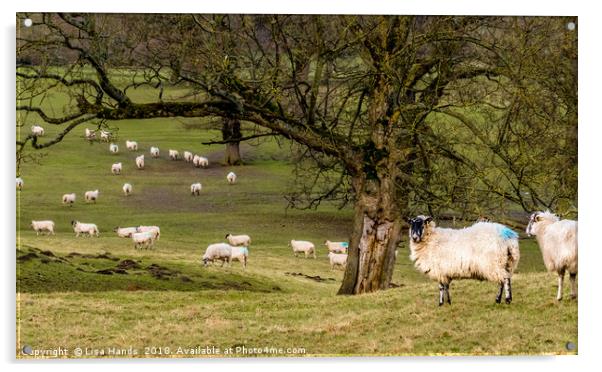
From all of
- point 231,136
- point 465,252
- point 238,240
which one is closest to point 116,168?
point 231,136

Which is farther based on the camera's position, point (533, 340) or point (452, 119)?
point (452, 119)

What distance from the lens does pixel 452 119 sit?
19500 mm

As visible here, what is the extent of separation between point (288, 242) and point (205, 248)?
4.04 ft

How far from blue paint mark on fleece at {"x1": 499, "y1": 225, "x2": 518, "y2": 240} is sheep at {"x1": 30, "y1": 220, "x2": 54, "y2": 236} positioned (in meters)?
6.29

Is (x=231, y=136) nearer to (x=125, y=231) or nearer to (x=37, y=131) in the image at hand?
(x=125, y=231)

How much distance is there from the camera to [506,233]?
18.1 meters

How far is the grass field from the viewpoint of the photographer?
1752 cm

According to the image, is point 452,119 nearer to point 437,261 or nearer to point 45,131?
point 437,261

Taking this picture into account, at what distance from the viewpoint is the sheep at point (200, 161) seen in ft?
64.2

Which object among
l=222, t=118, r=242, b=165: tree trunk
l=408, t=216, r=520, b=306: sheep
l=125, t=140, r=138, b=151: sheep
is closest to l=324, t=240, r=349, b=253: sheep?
l=408, t=216, r=520, b=306: sheep

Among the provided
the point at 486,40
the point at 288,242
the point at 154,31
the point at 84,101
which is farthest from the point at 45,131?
the point at 486,40

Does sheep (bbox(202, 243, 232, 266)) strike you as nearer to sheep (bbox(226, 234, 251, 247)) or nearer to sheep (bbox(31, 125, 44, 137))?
sheep (bbox(226, 234, 251, 247))

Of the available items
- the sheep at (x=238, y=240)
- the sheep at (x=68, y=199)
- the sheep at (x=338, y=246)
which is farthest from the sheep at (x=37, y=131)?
the sheep at (x=338, y=246)

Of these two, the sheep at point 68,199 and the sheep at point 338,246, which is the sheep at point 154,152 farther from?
the sheep at point 338,246
